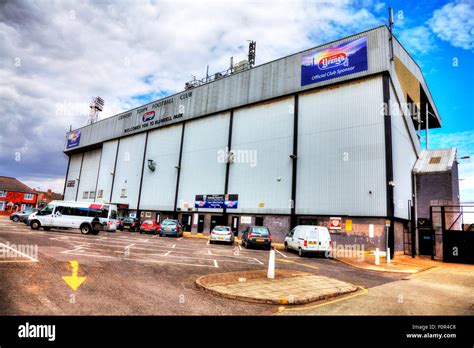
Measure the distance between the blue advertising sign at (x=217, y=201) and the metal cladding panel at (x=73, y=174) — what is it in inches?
1382

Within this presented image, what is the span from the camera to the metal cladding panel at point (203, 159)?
35.1 metres

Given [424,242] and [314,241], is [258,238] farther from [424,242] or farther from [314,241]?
[424,242]

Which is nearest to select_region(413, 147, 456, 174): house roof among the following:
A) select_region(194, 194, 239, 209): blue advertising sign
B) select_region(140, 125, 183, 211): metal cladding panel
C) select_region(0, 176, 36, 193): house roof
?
select_region(194, 194, 239, 209): blue advertising sign

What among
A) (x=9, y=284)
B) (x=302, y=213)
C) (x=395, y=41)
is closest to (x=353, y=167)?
(x=302, y=213)

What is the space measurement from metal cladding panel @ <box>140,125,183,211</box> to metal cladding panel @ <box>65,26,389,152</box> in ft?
6.14

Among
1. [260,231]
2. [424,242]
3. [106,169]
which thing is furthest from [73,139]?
[424,242]

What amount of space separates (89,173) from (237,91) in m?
36.0

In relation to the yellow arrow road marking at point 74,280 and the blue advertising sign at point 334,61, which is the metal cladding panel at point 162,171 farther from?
the yellow arrow road marking at point 74,280

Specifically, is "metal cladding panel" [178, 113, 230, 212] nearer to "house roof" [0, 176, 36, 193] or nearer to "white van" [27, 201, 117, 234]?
"white van" [27, 201, 117, 234]

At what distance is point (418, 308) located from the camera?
7.27 metres

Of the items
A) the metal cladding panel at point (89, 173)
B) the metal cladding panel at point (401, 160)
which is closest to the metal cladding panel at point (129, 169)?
the metal cladding panel at point (89, 173)

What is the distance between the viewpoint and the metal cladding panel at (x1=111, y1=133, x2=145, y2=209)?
44.9 m
